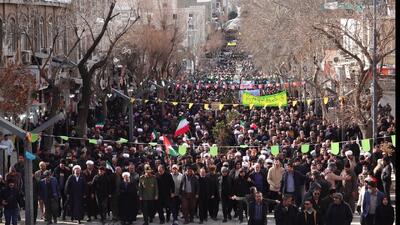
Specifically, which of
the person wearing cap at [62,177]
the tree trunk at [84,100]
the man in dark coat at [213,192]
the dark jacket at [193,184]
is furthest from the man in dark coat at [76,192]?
the tree trunk at [84,100]

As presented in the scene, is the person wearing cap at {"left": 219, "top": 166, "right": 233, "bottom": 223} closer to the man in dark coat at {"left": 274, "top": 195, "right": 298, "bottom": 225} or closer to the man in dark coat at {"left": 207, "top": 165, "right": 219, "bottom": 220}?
the man in dark coat at {"left": 207, "top": 165, "right": 219, "bottom": 220}

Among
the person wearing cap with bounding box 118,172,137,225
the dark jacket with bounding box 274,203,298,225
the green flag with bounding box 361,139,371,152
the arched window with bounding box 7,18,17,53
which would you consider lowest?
the person wearing cap with bounding box 118,172,137,225

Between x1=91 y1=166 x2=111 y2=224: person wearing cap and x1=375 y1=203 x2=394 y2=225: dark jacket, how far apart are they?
5633 millimetres

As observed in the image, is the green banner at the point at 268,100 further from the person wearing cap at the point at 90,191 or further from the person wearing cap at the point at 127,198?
the person wearing cap at the point at 127,198

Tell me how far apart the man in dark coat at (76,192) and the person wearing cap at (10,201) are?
1.24m

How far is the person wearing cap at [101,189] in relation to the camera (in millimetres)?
19934

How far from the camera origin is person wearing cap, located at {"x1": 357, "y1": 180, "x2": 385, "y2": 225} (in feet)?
55.5

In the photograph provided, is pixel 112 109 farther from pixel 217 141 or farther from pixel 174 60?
pixel 174 60

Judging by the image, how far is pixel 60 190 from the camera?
66.7ft

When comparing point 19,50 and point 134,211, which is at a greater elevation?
point 19,50

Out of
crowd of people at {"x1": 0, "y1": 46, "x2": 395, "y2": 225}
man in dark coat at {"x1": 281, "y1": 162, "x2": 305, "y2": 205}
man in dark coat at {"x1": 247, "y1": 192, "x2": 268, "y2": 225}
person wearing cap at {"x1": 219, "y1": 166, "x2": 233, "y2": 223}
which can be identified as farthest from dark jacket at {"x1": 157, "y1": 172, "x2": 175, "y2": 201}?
man in dark coat at {"x1": 247, "y1": 192, "x2": 268, "y2": 225}

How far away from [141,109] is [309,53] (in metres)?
7.46

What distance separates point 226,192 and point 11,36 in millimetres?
21329

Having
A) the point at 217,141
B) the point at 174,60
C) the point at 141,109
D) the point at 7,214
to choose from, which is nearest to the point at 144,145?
the point at 217,141
